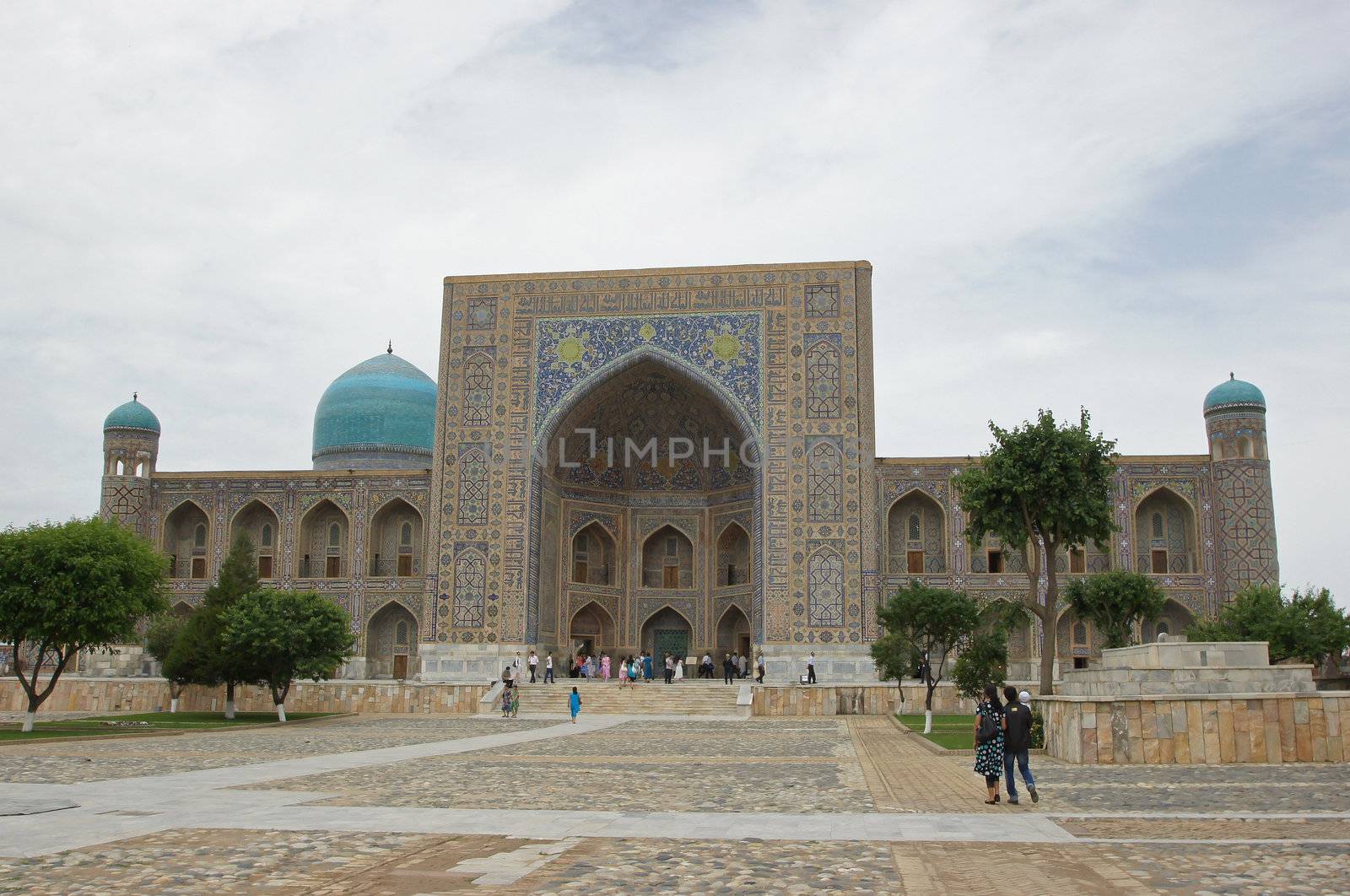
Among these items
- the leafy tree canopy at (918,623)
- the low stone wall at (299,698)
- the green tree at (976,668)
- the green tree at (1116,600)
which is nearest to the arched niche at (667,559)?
the low stone wall at (299,698)

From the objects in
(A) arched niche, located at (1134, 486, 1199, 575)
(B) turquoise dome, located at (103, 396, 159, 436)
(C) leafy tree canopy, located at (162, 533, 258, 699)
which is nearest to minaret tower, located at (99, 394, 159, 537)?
(B) turquoise dome, located at (103, 396, 159, 436)

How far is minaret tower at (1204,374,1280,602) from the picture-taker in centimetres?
3103

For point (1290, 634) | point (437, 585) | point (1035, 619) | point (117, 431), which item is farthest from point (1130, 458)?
point (117, 431)

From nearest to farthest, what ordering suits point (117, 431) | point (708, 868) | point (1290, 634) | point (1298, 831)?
point (708, 868) → point (1298, 831) → point (1290, 634) → point (117, 431)

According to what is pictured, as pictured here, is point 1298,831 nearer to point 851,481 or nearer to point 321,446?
→ point 851,481

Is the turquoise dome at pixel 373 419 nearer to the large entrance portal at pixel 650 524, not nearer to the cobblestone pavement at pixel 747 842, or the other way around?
the large entrance portal at pixel 650 524

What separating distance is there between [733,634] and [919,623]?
10615 millimetres

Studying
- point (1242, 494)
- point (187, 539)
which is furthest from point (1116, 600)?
point (187, 539)

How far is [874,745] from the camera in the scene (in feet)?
52.0

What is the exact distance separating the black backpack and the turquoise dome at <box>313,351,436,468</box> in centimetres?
3220

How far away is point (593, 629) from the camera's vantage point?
113 feet

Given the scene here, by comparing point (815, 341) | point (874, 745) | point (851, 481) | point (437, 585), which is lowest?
point (874, 745)

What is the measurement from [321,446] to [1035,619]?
22932 millimetres

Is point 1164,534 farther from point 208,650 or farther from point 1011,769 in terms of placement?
point 1011,769
